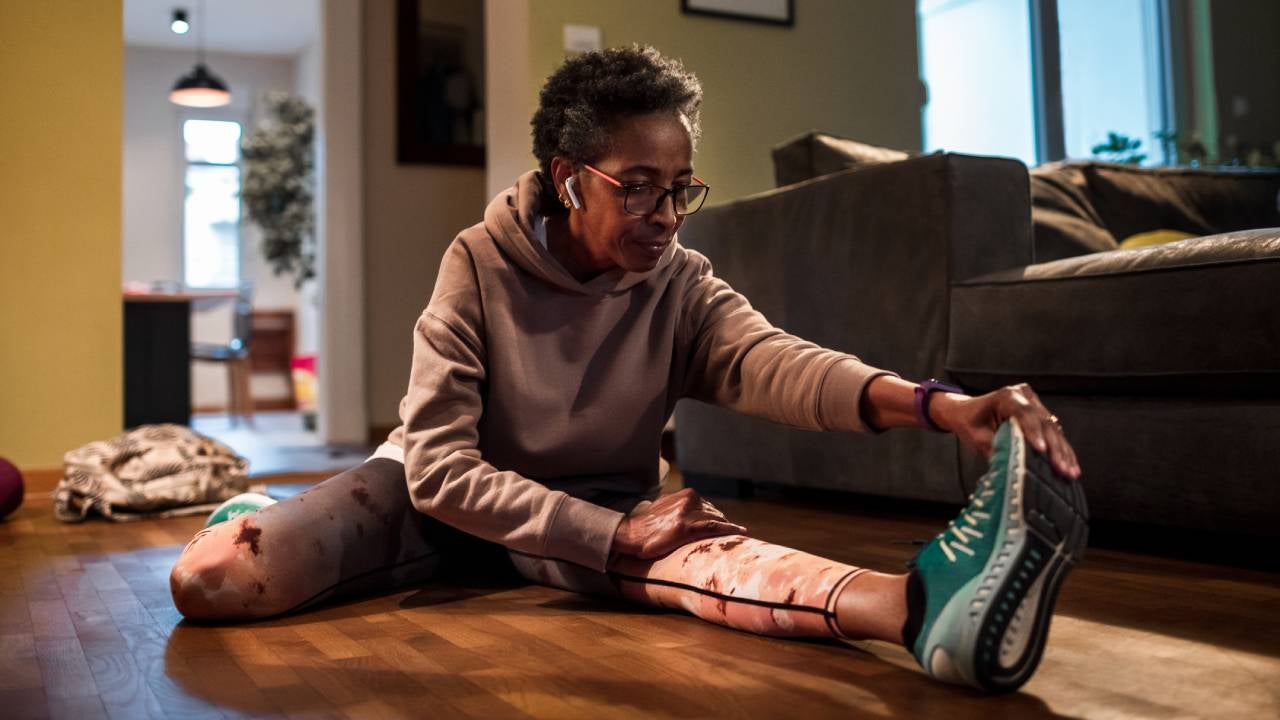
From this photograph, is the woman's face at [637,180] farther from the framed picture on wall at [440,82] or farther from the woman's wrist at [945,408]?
the framed picture on wall at [440,82]

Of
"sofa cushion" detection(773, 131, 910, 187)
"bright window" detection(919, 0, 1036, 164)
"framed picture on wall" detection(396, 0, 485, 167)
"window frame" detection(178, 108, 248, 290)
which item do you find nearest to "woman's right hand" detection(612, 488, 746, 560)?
"sofa cushion" detection(773, 131, 910, 187)

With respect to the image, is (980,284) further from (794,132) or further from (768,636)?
(794,132)

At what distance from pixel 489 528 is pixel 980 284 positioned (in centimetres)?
120

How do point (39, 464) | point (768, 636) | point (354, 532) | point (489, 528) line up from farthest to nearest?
1. point (39, 464)
2. point (354, 532)
3. point (489, 528)
4. point (768, 636)

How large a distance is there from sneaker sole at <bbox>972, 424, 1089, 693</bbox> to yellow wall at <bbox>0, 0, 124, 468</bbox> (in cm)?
309

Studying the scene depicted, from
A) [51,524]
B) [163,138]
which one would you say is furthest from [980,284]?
[163,138]

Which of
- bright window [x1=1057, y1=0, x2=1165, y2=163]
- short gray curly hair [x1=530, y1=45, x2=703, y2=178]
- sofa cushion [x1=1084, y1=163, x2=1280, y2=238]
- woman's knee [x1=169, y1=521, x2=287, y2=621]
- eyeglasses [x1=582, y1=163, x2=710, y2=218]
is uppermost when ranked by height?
bright window [x1=1057, y1=0, x2=1165, y2=163]

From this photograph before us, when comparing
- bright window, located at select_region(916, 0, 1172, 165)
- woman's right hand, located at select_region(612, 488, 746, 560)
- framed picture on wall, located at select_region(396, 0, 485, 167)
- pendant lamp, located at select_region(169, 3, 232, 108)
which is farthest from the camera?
pendant lamp, located at select_region(169, 3, 232, 108)

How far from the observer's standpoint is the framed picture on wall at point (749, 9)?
3.64 m

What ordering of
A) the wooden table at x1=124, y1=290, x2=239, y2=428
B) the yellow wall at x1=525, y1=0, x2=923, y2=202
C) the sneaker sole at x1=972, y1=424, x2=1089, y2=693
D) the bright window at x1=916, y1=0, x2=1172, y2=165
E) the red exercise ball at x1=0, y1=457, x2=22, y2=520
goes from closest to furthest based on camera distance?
the sneaker sole at x1=972, y1=424, x2=1089, y2=693 → the red exercise ball at x1=0, y1=457, x2=22, y2=520 → the yellow wall at x1=525, y1=0, x2=923, y2=202 → the wooden table at x1=124, y1=290, x2=239, y2=428 → the bright window at x1=916, y1=0, x2=1172, y2=165

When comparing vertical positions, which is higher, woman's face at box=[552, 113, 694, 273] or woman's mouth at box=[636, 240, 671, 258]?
woman's face at box=[552, 113, 694, 273]

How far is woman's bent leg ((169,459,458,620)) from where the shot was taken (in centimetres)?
147

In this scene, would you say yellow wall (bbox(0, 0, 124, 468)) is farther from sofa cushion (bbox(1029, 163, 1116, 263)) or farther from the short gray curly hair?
sofa cushion (bbox(1029, 163, 1116, 263))

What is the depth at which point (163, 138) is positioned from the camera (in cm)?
947
